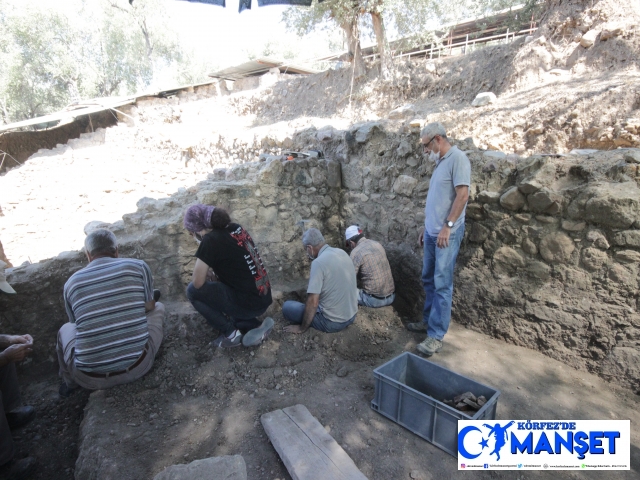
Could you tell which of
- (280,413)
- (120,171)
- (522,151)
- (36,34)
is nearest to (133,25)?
(36,34)

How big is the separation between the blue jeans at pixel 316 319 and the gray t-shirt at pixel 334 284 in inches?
1.7

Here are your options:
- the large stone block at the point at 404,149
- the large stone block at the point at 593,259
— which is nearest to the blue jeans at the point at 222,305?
the large stone block at the point at 404,149

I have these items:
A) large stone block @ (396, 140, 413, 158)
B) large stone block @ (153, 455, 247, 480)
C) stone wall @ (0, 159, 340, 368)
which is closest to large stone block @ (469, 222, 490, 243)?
large stone block @ (396, 140, 413, 158)

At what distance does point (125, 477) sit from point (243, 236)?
68.3 inches

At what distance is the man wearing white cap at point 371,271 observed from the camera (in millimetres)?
3543

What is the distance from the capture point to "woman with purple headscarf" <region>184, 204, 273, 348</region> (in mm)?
2830

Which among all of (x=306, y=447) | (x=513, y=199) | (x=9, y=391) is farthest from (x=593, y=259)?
(x=9, y=391)

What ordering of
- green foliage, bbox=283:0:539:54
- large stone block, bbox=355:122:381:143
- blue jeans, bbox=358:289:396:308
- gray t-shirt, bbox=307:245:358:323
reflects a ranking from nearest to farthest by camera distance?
gray t-shirt, bbox=307:245:358:323, blue jeans, bbox=358:289:396:308, large stone block, bbox=355:122:381:143, green foliage, bbox=283:0:539:54

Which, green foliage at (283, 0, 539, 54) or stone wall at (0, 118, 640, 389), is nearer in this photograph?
stone wall at (0, 118, 640, 389)

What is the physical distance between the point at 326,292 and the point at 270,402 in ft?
3.29

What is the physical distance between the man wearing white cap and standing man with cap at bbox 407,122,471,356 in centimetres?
52

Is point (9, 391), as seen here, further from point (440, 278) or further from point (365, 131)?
point (365, 131)

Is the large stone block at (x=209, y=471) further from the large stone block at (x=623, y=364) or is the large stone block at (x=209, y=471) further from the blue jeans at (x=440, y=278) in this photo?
the large stone block at (x=623, y=364)

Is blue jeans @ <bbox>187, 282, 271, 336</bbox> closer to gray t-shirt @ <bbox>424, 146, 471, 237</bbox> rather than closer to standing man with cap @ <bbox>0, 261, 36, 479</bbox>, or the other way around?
standing man with cap @ <bbox>0, 261, 36, 479</bbox>
